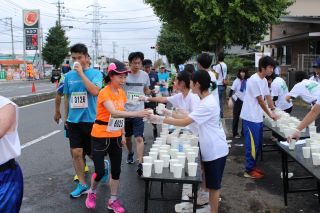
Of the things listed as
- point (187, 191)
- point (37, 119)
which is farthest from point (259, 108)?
point (37, 119)

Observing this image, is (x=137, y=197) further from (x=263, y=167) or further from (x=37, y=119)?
(x=37, y=119)

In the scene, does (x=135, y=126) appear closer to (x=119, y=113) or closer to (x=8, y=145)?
(x=119, y=113)

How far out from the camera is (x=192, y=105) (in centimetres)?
543

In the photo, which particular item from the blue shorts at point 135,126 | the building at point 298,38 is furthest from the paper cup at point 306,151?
the building at point 298,38

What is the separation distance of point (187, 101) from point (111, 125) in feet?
4.51

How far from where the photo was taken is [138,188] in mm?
5812

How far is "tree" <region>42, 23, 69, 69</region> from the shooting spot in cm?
5831

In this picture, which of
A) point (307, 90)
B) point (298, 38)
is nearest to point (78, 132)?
point (307, 90)

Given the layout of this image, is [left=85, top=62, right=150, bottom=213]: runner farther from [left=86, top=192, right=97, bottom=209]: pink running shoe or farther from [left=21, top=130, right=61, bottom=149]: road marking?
[left=21, top=130, right=61, bottom=149]: road marking

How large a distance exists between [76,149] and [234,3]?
11.7m

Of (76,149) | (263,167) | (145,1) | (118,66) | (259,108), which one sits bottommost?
(263,167)

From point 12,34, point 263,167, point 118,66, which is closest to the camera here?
point 118,66

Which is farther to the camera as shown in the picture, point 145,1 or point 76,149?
point 145,1

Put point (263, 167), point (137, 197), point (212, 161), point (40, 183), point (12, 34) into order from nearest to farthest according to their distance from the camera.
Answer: point (212, 161) < point (137, 197) < point (40, 183) < point (263, 167) < point (12, 34)
